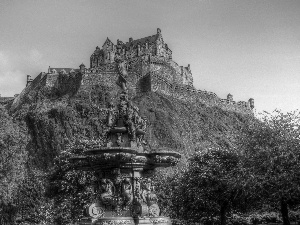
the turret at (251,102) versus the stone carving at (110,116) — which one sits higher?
the turret at (251,102)

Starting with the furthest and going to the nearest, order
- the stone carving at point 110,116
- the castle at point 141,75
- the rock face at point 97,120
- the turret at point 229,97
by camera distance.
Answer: the turret at point 229,97 → the castle at point 141,75 → the rock face at point 97,120 → the stone carving at point 110,116

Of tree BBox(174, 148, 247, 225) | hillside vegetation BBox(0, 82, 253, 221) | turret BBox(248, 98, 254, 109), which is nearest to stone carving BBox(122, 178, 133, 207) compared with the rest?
tree BBox(174, 148, 247, 225)

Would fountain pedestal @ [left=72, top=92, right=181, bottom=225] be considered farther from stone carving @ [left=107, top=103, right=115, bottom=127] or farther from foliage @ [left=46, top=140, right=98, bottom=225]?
foliage @ [left=46, top=140, right=98, bottom=225]

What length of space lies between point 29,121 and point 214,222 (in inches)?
1810

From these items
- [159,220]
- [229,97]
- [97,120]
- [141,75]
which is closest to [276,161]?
[159,220]

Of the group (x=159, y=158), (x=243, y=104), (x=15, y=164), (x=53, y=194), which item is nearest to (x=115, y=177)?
(x=159, y=158)

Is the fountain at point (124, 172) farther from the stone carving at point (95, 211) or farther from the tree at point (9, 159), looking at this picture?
the tree at point (9, 159)

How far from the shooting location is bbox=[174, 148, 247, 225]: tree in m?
29.3

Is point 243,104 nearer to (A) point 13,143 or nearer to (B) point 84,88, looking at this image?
(B) point 84,88

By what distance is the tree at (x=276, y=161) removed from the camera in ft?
82.3

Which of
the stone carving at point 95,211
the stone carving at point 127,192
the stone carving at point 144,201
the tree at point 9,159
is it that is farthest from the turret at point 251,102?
the stone carving at point 95,211

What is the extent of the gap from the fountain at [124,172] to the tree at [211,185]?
13914mm

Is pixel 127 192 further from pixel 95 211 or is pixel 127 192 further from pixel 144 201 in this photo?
pixel 95 211

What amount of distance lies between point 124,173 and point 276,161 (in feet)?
50.0
